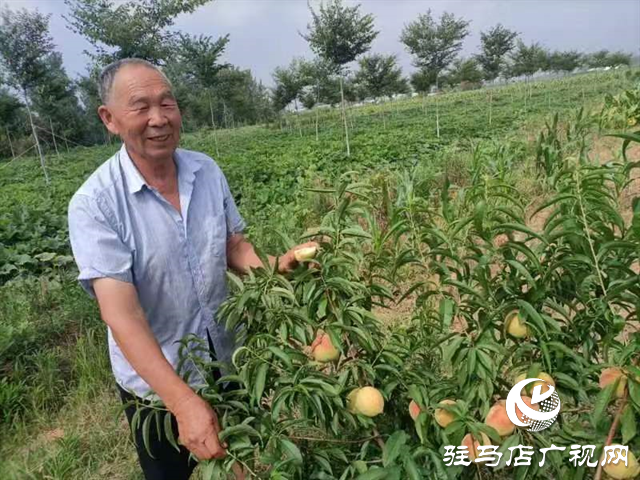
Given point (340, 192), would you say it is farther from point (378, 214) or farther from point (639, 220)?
point (378, 214)

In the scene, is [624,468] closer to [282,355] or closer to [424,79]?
[282,355]

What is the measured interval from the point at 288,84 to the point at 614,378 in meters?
24.4

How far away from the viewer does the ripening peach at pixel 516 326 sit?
3.50 ft

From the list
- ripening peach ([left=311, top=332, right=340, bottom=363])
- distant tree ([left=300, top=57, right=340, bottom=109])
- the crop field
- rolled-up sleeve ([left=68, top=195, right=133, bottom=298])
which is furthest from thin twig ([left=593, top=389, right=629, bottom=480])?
distant tree ([left=300, top=57, right=340, bottom=109])

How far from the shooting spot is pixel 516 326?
3.53 feet

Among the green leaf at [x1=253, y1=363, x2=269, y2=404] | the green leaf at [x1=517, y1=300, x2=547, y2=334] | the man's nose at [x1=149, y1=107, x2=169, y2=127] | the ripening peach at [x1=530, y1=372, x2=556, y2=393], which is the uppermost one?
the man's nose at [x1=149, y1=107, x2=169, y2=127]

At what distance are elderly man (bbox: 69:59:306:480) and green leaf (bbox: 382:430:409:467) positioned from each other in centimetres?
36

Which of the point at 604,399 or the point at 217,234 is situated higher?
the point at 217,234

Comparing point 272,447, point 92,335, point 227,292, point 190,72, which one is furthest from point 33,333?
point 190,72

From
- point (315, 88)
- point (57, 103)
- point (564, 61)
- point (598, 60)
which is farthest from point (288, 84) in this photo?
point (598, 60)

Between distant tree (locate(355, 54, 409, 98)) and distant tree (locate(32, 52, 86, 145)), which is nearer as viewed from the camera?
distant tree (locate(32, 52, 86, 145))

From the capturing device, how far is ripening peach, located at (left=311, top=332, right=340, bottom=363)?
3.76ft

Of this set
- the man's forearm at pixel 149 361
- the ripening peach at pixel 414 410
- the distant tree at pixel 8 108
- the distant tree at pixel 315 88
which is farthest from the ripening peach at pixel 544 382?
the distant tree at pixel 8 108

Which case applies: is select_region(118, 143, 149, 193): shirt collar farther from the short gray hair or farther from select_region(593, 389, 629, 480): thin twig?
select_region(593, 389, 629, 480): thin twig
